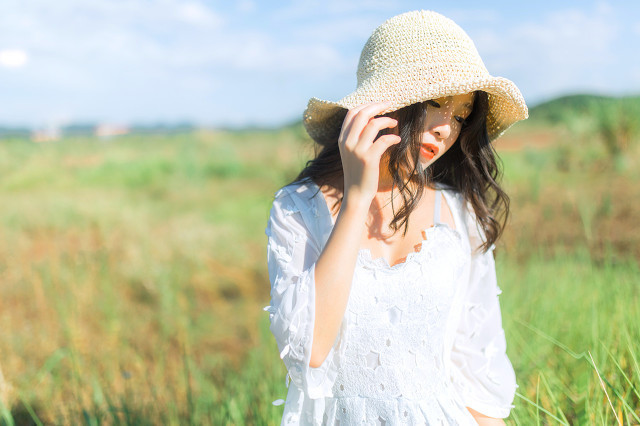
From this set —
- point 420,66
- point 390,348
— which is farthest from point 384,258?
point 420,66

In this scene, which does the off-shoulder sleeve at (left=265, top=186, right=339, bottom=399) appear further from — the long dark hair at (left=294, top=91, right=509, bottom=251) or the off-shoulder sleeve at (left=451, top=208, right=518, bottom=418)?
the off-shoulder sleeve at (left=451, top=208, right=518, bottom=418)

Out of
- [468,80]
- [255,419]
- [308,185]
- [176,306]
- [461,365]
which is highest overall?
[468,80]

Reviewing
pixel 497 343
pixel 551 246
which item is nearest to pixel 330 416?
pixel 497 343

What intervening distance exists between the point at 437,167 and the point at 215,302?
565 cm

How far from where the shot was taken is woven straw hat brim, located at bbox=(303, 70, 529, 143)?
3.26ft

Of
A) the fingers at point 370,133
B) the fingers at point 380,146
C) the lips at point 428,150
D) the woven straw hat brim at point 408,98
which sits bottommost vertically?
the lips at point 428,150

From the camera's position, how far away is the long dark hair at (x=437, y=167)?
1054 millimetres

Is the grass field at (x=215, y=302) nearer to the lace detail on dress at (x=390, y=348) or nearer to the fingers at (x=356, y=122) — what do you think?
the lace detail on dress at (x=390, y=348)

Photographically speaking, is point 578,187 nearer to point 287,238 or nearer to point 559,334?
point 559,334

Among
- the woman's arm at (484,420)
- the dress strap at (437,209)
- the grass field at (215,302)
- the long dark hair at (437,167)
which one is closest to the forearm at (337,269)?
the long dark hair at (437,167)

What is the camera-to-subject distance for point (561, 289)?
8.17 ft

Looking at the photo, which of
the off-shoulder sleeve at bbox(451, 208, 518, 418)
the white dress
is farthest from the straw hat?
the off-shoulder sleeve at bbox(451, 208, 518, 418)

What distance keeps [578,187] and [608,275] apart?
12.4 ft

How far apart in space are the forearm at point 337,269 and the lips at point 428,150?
289 millimetres
